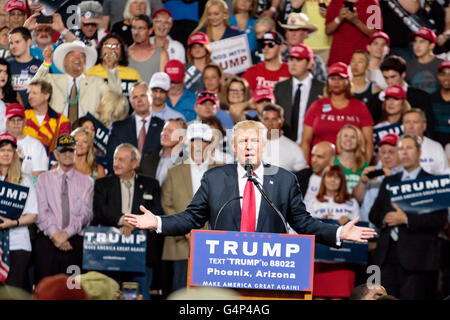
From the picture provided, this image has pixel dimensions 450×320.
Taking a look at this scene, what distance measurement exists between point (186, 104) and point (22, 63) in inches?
63.6

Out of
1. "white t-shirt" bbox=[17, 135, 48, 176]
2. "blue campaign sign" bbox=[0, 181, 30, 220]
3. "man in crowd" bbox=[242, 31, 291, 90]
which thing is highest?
"man in crowd" bbox=[242, 31, 291, 90]

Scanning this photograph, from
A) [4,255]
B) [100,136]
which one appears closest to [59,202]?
[4,255]

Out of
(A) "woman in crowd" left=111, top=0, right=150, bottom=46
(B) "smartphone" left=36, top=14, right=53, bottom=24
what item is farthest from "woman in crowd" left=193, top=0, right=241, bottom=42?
(B) "smartphone" left=36, top=14, right=53, bottom=24

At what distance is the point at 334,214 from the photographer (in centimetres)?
801

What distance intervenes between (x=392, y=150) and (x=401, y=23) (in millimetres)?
2259

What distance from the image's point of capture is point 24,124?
336 inches

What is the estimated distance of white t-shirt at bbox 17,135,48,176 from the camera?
836cm

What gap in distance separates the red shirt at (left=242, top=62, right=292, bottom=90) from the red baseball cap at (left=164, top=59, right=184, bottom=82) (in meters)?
0.68

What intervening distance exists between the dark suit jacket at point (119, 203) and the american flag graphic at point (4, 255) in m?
0.77

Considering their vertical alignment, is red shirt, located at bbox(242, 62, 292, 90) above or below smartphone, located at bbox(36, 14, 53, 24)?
below

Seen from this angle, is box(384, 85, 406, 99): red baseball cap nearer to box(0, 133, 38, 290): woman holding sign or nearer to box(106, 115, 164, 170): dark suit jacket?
box(106, 115, 164, 170): dark suit jacket

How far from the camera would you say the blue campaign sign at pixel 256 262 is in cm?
450

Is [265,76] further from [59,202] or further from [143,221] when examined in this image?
[143,221]

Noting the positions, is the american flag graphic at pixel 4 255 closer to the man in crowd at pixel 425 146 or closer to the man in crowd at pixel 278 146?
the man in crowd at pixel 278 146
